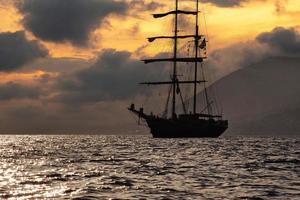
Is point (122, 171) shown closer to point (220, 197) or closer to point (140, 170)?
point (140, 170)

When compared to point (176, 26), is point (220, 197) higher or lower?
lower

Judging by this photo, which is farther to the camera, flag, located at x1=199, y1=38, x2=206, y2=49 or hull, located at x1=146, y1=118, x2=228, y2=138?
hull, located at x1=146, y1=118, x2=228, y2=138

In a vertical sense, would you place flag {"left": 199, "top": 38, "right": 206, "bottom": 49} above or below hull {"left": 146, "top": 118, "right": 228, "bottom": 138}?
above

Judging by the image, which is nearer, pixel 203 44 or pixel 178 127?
pixel 203 44

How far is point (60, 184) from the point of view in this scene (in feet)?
96.5

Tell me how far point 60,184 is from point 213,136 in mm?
114165

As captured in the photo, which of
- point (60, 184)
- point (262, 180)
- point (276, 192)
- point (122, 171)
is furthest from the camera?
point (122, 171)

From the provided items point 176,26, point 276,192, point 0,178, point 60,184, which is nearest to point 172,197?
point 276,192

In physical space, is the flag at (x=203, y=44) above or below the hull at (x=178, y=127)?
above

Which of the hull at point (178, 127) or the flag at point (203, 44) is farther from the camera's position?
the hull at point (178, 127)

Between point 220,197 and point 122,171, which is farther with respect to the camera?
point 122,171

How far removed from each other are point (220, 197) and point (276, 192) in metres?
3.17

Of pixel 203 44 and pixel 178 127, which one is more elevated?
pixel 203 44

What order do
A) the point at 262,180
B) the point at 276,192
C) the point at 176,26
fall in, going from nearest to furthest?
1. the point at 276,192
2. the point at 262,180
3. the point at 176,26
